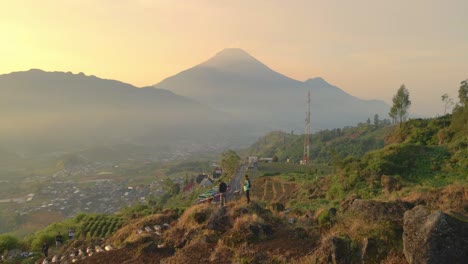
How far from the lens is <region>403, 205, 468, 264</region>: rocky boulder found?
633 centimetres

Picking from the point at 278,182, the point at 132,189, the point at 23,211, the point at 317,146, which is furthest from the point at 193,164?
the point at 278,182

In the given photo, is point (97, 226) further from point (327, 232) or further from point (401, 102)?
point (401, 102)

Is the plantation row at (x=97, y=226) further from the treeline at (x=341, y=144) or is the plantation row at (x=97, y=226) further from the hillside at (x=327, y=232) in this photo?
the treeline at (x=341, y=144)

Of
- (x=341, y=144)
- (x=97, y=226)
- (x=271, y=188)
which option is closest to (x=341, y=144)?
(x=341, y=144)

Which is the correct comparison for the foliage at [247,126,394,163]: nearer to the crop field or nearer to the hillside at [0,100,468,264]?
the crop field

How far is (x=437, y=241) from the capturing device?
21.1 ft

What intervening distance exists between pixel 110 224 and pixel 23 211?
2135 inches

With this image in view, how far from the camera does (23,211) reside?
7094 centimetres

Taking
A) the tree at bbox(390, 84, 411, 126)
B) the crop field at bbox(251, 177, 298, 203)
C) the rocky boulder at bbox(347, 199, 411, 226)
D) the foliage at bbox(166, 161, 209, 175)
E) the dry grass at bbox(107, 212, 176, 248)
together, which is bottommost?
the foliage at bbox(166, 161, 209, 175)

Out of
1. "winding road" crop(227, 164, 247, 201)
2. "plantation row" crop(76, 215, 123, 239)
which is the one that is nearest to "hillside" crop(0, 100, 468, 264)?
"plantation row" crop(76, 215, 123, 239)

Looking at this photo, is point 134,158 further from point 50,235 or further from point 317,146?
point 50,235

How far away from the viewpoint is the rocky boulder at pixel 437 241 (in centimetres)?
633

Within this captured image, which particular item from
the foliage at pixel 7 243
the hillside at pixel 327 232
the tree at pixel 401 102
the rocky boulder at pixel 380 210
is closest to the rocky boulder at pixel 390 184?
the hillside at pixel 327 232

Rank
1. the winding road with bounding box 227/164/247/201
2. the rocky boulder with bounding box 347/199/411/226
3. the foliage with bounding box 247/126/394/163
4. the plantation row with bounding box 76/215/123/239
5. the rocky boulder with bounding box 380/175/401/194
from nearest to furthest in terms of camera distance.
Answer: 1. the rocky boulder with bounding box 347/199/411/226
2. the rocky boulder with bounding box 380/175/401/194
3. the plantation row with bounding box 76/215/123/239
4. the winding road with bounding box 227/164/247/201
5. the foliage with bounding box 247/126/394/163
